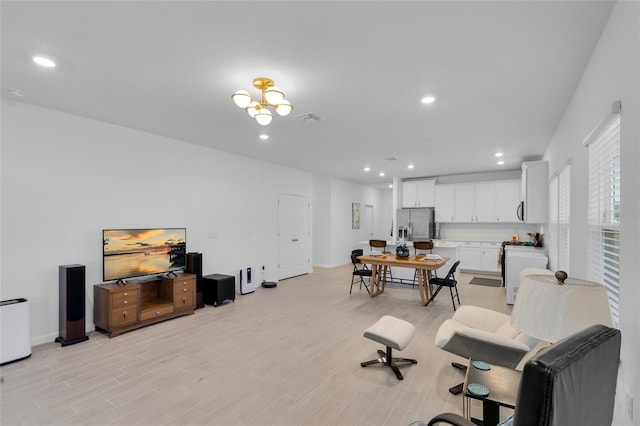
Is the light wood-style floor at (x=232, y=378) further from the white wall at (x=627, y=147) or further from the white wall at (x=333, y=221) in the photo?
the white wall at (x=333, y=221)

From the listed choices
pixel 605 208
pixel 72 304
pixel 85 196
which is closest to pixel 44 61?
pixel 85 196

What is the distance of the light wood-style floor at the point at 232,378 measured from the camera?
7.66 ft

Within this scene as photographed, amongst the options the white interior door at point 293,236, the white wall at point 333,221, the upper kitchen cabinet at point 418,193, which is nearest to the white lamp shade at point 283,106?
the white interior door at point 293,236

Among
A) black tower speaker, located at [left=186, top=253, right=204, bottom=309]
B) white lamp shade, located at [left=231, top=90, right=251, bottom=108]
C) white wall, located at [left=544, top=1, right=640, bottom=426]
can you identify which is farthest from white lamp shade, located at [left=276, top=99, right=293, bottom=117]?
black tower speaker, located at [left=186, top=253, right=204, bottom=309]

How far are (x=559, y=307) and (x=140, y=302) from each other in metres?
4.47

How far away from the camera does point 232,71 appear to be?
2713 millimetres

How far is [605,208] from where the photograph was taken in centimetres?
208

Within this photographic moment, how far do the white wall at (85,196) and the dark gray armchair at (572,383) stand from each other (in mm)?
4703

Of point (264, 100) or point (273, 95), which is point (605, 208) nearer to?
point (273, 95)

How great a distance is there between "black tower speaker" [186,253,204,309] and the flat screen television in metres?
0.21

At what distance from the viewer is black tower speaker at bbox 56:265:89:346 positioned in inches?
141

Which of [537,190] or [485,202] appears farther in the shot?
[485,202]

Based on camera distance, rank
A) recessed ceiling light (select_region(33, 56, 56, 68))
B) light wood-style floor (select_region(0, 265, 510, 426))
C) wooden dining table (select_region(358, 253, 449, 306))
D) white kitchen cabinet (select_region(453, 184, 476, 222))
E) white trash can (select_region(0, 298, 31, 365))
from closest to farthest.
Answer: light wood-style floor (select_region(0, 265, 510, 426)) → recessed ceiling light (select_region(33, 56, 56, 68)) → white trash can (select_region(0, 298, 31, 365)) → wooden dining table (select_region(358, 253, 449, 306)) → white kitchen cabinet (select_region(453, 184, 476, 222))

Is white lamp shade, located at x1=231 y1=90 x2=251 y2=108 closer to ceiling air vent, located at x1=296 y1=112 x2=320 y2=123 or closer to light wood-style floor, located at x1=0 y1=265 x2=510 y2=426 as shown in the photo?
ceiling air vent, located at x1=296 y1=112 x2=320 y2=123
